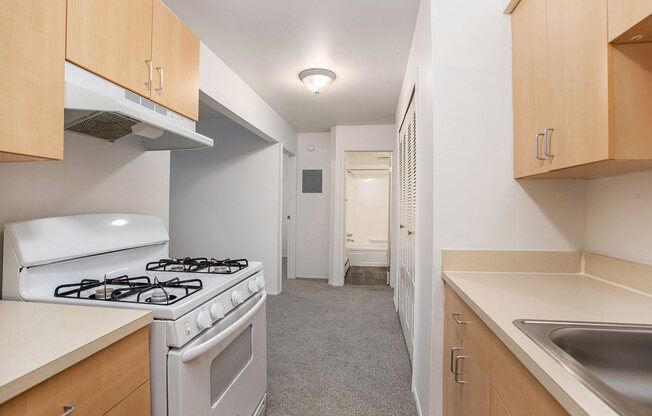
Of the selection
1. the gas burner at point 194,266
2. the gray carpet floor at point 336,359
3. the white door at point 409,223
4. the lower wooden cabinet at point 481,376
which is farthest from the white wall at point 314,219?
the lower wooden cabinet at point 481,376

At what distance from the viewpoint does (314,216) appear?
5.02 metres

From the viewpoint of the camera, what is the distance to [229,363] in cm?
133

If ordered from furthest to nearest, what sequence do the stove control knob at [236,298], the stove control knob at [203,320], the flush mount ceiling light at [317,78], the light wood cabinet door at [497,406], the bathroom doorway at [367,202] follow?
the bathroom doorway at [367,202], the flush mount ceiling light at [317,78], the stove control knob at [236,298], the stove control knob at [203,320], the light wood cabinet door at [497,406]

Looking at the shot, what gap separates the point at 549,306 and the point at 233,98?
2.71m

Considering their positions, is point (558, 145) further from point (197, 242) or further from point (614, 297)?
point (197, 242)

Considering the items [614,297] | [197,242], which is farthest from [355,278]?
[614,297]

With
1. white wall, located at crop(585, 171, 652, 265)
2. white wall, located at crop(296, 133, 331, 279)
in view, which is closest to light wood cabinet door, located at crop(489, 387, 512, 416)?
white wall, located at crop(585, 171, 652, 265)

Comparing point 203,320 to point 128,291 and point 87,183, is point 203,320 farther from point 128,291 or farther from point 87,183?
point 87,183

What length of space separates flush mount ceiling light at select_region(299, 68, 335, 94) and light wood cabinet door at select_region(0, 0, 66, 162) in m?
2.01

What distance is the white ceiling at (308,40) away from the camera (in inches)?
75.8

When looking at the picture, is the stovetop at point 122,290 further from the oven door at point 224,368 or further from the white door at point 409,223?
the white door at point 409,223

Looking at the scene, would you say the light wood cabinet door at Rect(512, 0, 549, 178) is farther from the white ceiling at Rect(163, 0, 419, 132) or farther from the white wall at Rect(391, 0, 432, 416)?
the white ceiling at Rect(163, 0, 419, 132)

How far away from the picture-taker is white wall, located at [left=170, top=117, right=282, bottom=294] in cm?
410

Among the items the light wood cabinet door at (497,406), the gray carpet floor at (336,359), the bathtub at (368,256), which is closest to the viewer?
the light wood cabinet door at (497,406)
